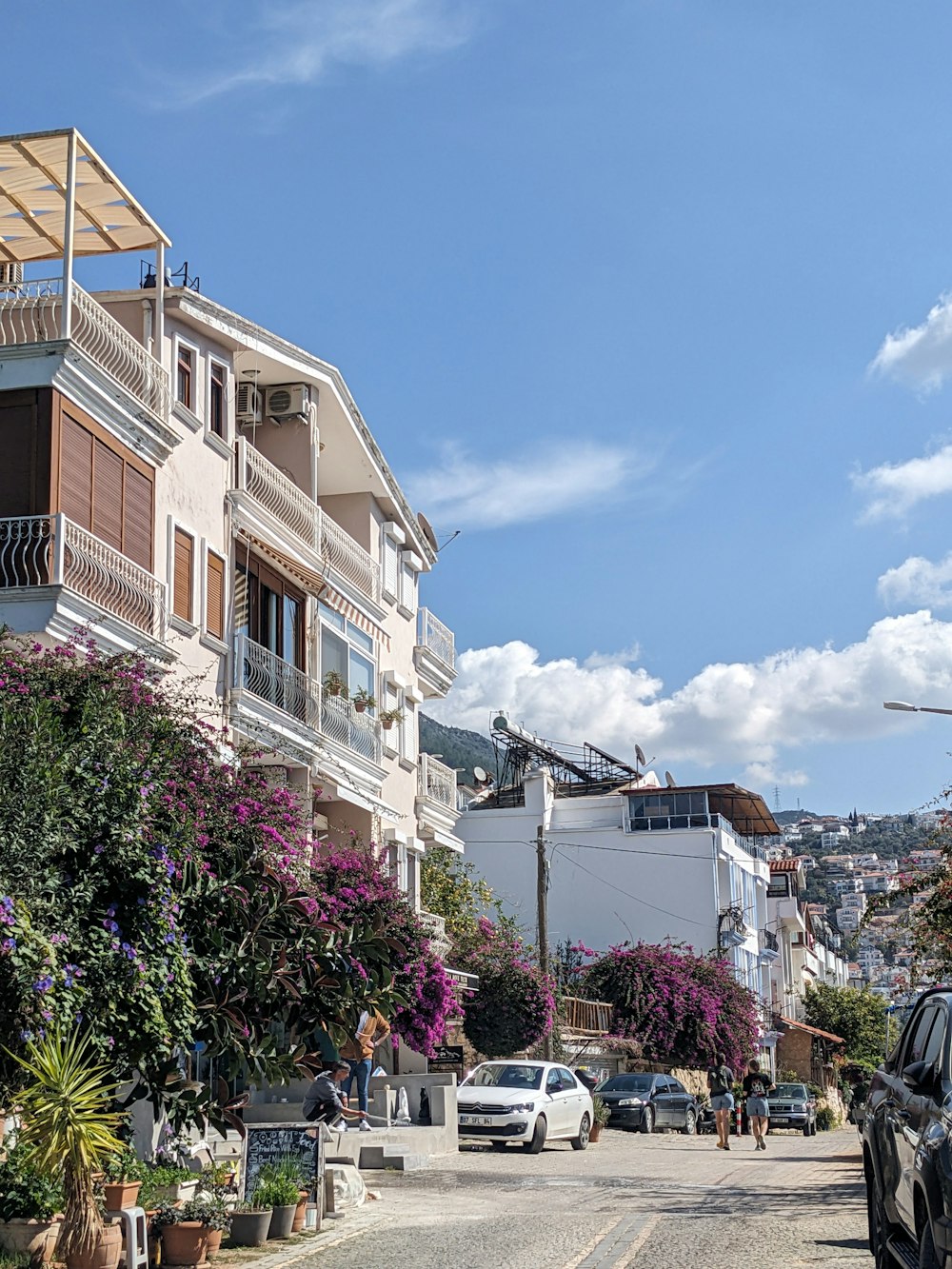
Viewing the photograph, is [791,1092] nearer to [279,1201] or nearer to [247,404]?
[247,404]

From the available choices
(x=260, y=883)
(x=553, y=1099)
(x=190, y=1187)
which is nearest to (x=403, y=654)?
(x=553, y=1099)

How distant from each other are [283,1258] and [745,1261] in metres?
3.81

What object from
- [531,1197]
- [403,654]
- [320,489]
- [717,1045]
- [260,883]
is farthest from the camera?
[717,1045]

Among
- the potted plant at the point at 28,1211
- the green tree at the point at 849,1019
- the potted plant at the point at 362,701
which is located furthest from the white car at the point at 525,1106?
the green tree at the point at 849,1019

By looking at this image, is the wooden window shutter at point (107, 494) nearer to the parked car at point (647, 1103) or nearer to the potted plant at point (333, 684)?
the potted plant at point (333, 684)

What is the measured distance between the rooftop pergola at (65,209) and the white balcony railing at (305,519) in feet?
12.5

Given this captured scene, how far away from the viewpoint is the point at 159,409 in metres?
22.3

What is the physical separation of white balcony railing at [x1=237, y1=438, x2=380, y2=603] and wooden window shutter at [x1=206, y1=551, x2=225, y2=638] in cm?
166

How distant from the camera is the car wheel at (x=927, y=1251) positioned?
27.1ft

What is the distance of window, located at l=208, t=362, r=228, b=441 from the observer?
25.7 metres

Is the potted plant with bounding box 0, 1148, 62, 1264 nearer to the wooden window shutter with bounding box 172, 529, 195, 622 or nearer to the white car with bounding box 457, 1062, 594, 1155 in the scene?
the wooden window shutter with bounding box 172, 529, 195, 622

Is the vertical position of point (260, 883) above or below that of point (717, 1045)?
above

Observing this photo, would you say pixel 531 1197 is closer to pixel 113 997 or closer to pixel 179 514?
pixel 113 997

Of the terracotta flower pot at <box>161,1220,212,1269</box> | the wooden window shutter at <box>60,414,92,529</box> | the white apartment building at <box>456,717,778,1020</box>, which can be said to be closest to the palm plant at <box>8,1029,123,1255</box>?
the terracotta flower pot at <box>161,1220,212,1269</box>
